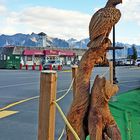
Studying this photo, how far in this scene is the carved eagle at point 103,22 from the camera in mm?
4445

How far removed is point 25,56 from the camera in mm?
75438

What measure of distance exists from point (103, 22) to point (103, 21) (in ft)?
0.05

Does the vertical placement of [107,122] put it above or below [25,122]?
above

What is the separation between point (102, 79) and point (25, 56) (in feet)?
235

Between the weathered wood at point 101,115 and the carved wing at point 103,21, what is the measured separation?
1.75 feet

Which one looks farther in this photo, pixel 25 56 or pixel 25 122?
pixel 25 56

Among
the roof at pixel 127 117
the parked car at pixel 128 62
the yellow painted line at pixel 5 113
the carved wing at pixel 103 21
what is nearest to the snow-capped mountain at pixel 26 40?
the parked car at pixel 128 62

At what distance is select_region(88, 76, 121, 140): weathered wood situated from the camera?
4.33 meters

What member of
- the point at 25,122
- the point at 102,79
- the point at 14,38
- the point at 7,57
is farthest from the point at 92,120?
the point at 14,38

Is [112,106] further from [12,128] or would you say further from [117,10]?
[117,10]

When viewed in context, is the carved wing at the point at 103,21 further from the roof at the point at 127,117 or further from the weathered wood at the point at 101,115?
the roof at the point at 127,117

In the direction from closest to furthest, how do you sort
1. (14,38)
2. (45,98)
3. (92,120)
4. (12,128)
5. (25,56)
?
(45,98) → (92,120) → (12,128) → (25,56) → (14,38)

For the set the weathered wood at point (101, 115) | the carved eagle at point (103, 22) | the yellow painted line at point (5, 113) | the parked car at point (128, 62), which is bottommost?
the yellow painted line at point (5, 113)

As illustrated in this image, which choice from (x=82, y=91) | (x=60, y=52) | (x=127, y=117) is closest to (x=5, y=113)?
(x=127, y=117)
